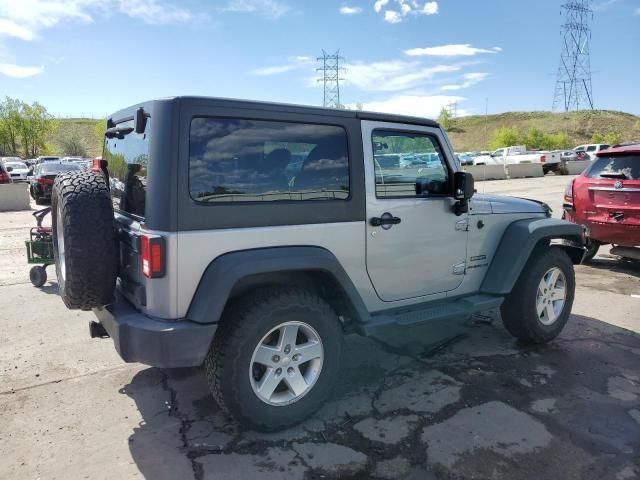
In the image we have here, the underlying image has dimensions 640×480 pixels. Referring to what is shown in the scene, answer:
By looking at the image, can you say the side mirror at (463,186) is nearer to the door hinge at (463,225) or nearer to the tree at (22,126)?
the door hinge at (463,225)

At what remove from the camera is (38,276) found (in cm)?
646

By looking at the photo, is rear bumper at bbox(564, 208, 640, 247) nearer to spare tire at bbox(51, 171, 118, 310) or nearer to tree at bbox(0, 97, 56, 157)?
spare tire at bbox(51, 171, 118, 310)

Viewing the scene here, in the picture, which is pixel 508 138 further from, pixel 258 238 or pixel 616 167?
pixel 258 238

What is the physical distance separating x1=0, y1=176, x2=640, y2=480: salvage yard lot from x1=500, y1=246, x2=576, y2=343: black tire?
6.0 inches

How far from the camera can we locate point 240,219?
2941mm

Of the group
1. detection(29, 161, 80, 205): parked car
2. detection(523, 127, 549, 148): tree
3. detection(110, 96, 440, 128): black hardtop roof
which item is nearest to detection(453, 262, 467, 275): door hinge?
detection(110, 96, 440, 128): black hardtop roof

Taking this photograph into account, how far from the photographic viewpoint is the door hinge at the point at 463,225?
4051mm

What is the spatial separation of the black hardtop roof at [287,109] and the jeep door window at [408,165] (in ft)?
0.35

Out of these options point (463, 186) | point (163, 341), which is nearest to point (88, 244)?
point (163, 341)

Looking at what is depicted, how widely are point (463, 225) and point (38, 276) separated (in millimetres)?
5385

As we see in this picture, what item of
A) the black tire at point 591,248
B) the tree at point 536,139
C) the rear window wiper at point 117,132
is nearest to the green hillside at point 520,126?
the tree at point 536,139

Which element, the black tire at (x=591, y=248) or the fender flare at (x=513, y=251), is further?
the black tire at (x=591, y=248)

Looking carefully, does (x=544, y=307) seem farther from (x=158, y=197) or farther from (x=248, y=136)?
(x=158, y=197)

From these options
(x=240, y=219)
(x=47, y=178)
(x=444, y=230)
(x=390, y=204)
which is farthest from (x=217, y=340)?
(x=47, y=178)
